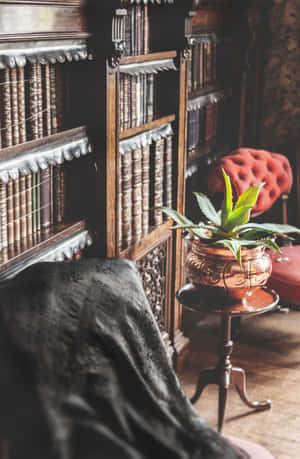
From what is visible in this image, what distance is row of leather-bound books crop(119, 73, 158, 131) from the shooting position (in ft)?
7.56

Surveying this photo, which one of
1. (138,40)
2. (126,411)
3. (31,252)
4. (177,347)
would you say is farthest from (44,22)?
(177,347)

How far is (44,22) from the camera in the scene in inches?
66.4

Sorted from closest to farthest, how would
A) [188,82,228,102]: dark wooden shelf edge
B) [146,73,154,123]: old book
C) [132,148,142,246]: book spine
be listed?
[132,148,142,246]: book spine
[146,73,154,123]: old book
[188,82,228,102]: dark wooden shelf edge

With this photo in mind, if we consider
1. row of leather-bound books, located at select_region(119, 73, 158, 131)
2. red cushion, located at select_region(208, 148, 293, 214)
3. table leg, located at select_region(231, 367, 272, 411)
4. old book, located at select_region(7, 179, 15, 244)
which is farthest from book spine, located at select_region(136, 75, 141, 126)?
table leg, located at select_region(231, 367, 272, 411)

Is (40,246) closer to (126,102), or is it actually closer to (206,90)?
(126,102)

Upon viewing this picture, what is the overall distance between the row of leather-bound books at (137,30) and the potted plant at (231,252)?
2.08 feet

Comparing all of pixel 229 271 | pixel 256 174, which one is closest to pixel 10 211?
pixel 229 271

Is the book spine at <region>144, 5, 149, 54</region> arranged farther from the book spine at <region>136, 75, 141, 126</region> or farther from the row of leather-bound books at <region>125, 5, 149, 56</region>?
the book spine at <region>136, 75, 141, 126</region>

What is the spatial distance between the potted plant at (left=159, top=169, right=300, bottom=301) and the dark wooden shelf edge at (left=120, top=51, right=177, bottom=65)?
1.81 ft

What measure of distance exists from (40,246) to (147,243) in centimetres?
80

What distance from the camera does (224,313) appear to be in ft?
7.19

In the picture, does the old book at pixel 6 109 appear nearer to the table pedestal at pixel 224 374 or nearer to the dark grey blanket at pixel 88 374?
the dark grey blanket at pixel 88 374

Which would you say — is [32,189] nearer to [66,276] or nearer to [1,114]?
[1,114]

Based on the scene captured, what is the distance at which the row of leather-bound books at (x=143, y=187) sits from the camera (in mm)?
2357
